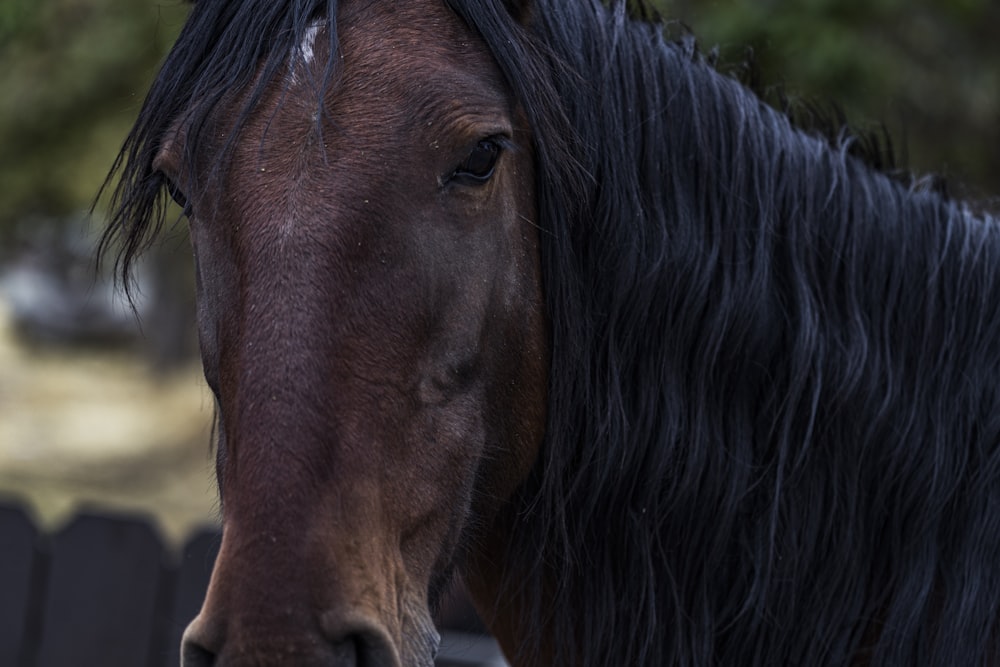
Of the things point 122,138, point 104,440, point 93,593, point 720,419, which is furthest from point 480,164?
point 104,440

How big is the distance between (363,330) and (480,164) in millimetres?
371

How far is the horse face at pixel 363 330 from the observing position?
150 cm

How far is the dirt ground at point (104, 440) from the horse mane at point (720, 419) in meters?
8.54

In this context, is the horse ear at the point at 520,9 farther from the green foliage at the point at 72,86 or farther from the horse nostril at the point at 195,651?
the green foliage at the point at 72,86

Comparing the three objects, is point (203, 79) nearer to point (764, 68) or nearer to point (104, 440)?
point (764, 68)

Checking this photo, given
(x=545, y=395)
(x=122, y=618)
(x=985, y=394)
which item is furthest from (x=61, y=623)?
(x=985, y=394)

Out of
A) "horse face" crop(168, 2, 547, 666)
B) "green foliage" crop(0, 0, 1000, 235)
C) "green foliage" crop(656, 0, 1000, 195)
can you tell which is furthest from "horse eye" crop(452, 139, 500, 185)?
"green foliage" crop(656, 0, 1000, 195)

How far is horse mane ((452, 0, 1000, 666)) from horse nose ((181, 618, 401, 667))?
56 centimetres

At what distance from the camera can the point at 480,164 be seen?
5.84ft

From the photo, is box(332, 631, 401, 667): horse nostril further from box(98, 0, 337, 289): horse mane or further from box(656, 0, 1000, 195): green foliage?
box(656, 0, 1000, 195): green foliage

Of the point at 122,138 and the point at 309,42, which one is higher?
the point at 309,42

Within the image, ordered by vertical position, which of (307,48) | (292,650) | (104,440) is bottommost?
(104,440)

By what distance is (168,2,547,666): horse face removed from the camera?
1500 millimetres

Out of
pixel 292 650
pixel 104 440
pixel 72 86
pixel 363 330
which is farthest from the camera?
pixel 104 440
